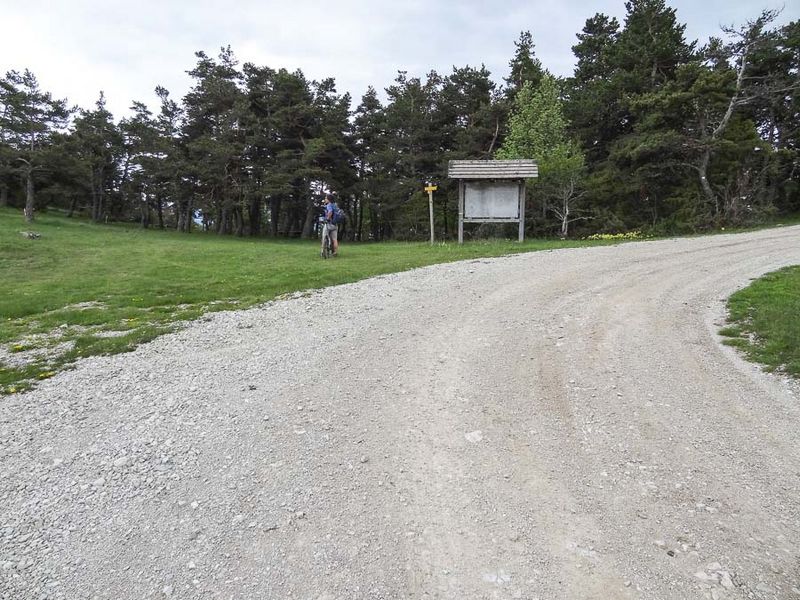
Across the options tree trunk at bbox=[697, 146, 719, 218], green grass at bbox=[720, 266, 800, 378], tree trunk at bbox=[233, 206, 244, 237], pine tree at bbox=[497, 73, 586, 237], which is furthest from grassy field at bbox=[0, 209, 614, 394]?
tree trunk at bbox=[233, 206, 244, 237]

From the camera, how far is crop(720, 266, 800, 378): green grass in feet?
15.3

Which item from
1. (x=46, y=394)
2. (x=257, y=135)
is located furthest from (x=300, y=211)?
(x=46, y=394)

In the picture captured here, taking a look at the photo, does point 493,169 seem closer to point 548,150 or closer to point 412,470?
point 548,150

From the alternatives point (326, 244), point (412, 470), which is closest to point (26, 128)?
point (326, 244)

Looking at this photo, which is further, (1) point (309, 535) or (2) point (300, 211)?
(2) point (300, 211)

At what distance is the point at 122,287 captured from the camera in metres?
9.98

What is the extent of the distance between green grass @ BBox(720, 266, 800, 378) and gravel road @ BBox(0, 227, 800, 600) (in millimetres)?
329

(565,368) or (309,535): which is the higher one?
(565,368)

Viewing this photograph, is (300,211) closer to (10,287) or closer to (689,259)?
(10,287)

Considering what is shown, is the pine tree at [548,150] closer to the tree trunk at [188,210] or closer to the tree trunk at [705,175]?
the tree trunk at [705,175]

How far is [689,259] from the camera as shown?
35.9ft

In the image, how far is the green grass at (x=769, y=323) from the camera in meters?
4.67

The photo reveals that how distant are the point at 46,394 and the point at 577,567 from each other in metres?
5.05

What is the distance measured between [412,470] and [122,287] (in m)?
9.46
